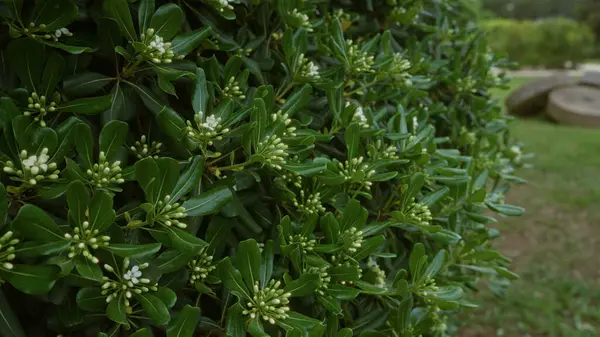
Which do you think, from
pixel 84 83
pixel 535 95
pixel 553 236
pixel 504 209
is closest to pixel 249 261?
pixel 84 83

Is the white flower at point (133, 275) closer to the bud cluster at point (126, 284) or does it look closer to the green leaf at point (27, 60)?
the bud cluster at point (126, 284)

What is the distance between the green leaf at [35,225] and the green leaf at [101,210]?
0.06 metres

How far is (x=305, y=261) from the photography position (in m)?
1.19

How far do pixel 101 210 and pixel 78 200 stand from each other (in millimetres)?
40

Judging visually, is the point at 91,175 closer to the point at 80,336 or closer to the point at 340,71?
the point at 80,336

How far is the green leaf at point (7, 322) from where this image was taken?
0.90m

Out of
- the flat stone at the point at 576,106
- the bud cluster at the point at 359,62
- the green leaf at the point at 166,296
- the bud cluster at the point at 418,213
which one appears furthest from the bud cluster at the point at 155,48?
the flat stone at the point at 576,106

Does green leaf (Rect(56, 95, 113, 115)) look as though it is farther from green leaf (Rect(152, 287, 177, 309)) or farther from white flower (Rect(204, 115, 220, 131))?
green leaf (Rect(152, 287, 177, 309))

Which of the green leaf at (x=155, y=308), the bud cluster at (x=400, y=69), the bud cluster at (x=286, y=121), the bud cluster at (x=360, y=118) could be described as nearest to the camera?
the green leaf at (x=155, y=308)

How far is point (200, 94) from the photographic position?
111cm

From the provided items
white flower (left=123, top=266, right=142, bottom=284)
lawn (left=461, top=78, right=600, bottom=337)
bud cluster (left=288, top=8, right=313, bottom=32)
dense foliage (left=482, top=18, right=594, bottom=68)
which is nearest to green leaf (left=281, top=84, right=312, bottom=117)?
bud cluster (left=288, top=8, right=313, bottom=32)

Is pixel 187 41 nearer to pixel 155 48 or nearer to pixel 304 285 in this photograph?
pixel 155 48

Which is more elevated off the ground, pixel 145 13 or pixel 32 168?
pixel 145 13

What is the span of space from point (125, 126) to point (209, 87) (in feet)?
0.81
